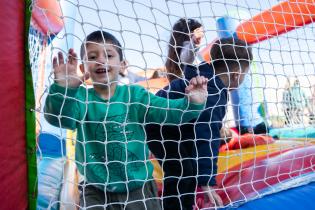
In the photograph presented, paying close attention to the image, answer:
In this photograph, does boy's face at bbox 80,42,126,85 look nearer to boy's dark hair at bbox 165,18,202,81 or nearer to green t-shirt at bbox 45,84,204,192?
green t-shirt at bbox 45,84,204,192

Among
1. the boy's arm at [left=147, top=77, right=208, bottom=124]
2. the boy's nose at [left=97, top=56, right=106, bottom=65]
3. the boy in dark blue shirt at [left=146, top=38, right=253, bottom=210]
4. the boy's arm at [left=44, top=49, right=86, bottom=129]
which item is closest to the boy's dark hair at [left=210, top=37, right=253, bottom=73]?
the boy in dark blue shirt at [left=146, top=38, right=253, bottom=210]

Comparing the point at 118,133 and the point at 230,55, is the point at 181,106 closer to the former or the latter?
the point at 118,133

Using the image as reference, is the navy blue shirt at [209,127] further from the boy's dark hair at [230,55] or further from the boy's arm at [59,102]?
the boy's arm at [59,102]

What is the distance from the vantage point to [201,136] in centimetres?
86

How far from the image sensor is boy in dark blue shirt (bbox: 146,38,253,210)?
82 centimetres

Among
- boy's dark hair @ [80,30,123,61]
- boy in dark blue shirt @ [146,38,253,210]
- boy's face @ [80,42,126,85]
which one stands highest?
boy's dark hair @ [80,30,123,61]

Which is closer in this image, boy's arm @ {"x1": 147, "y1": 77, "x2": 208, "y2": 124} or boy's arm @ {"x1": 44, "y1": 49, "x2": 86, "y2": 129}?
boy's arm @ {"x1": 44, "y1": 49, "x2": 86, "y2": 129}

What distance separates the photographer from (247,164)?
3.17ft

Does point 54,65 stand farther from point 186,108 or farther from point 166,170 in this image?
point 166,170

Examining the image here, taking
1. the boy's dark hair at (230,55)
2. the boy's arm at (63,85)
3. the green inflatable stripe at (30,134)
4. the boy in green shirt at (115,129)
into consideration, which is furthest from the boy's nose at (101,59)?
the boy's dark hair at (230,55)

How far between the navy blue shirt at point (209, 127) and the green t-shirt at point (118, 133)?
0.18 feet

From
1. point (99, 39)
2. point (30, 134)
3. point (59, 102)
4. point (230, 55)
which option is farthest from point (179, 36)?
point (30, 134)

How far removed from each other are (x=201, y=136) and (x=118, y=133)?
23 cm

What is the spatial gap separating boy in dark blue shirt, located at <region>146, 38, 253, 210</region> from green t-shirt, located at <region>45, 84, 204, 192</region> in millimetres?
52
